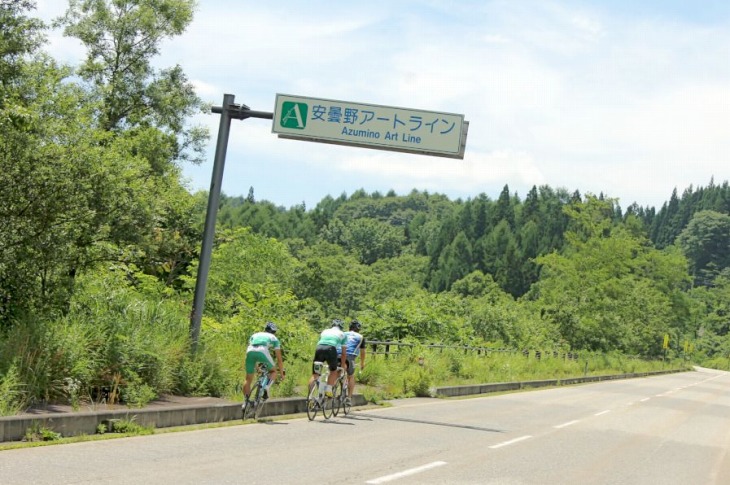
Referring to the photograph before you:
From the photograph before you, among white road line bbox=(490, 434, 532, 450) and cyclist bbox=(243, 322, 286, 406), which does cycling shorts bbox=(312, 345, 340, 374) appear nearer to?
cyclist bbox=(243, 322, 286, 406)

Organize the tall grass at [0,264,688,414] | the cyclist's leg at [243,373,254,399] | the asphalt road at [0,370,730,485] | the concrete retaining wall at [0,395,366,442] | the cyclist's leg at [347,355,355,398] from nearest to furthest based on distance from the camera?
1. the asphalt road at [0,370,730,485]
2. the concrete retaining wall at [0,395,366,442]
3. the tall grass at [0,264,688,414]
4. the cyclist's leg at [243,373,254,399]
5. the cyclist's leg at [347,355,355,398]

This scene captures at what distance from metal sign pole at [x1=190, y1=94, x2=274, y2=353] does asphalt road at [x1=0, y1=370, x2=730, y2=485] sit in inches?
113

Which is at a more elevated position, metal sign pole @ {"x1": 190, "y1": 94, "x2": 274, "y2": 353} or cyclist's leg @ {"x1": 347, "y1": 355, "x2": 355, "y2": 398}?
metal sign pole @ {"x1": 190, "y1": 94, "x2": 274, "y2": 353}

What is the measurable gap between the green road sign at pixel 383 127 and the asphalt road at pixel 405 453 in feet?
17.0

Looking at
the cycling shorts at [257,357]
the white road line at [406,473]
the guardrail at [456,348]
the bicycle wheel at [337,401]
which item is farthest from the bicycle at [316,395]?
the guardrail at [456,348]

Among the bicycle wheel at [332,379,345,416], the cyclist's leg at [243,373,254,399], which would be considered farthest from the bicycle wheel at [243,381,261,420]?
the bicycle wheel at [332,379,345,416]

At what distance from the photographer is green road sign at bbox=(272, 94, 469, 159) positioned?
14.8 m

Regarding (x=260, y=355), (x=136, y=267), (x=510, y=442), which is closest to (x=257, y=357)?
(x=260, y=355)

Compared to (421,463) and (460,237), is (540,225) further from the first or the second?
(421,463)

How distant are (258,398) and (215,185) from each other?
426cm

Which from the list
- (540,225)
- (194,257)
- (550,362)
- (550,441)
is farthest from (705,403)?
(540,225)

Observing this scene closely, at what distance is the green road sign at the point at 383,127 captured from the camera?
584 inches

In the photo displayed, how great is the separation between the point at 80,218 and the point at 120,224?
1.91 m

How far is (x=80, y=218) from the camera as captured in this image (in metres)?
14.3
